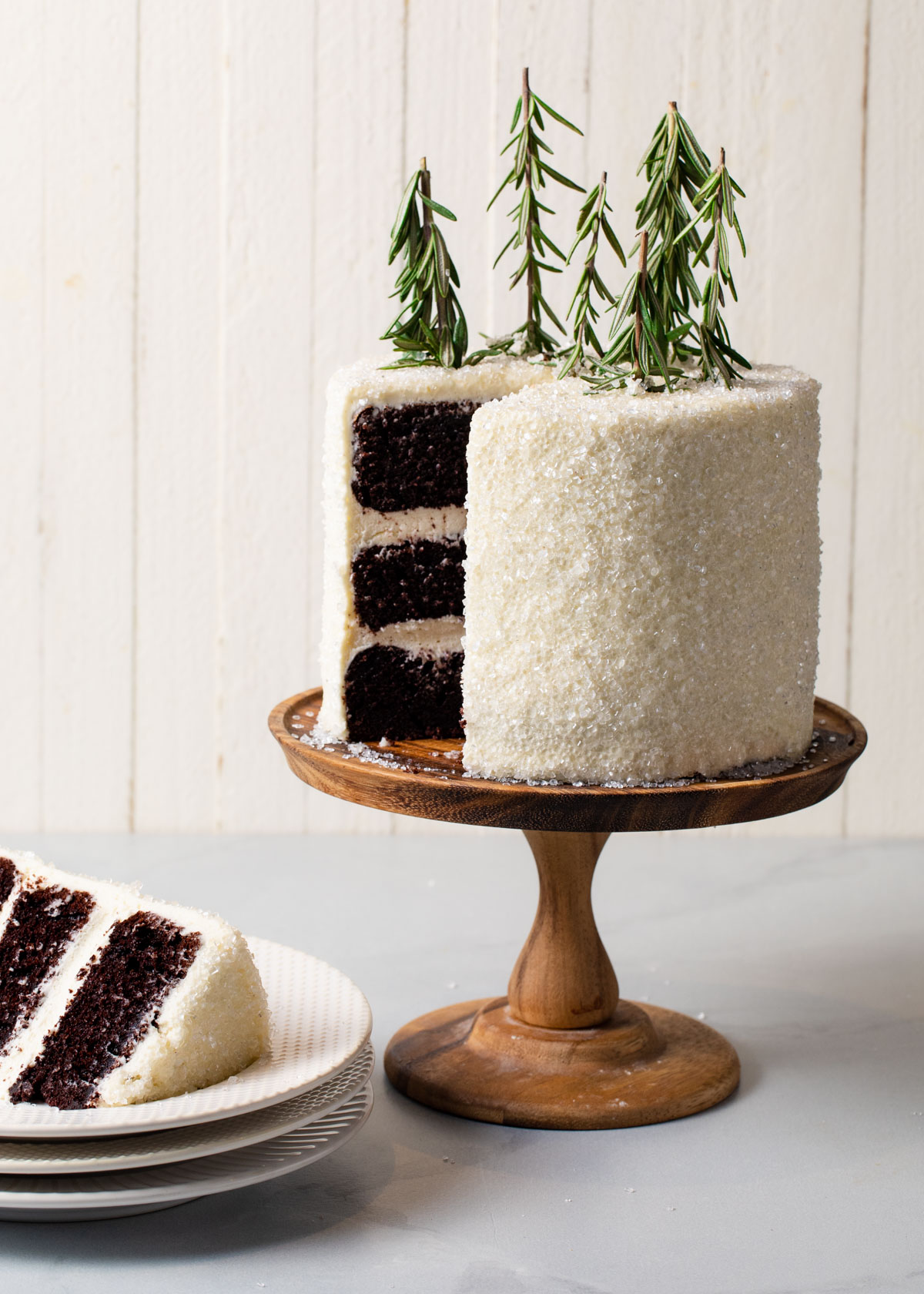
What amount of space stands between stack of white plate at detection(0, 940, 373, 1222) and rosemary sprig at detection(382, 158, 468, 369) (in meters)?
0.73

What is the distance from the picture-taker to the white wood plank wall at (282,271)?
2736 mm

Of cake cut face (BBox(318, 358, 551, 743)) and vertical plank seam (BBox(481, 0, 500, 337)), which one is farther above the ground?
vertical plank seam (BBox(481, 0, 500, 337))

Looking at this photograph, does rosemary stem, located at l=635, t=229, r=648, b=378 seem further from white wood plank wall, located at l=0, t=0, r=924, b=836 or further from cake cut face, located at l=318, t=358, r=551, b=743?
white wood plank wall, located at l=0, t=0, r=924, b=836

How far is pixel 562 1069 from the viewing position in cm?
180

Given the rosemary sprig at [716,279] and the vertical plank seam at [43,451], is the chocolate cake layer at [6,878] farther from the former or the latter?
the vertical plank seam at [43,451]

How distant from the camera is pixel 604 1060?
5.96ft

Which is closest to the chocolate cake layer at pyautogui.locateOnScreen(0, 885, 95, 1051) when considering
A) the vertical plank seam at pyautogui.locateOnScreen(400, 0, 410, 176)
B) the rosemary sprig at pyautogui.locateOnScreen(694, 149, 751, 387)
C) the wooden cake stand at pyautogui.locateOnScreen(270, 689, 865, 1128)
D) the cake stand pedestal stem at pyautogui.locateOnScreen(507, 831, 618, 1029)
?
the wooden cake stand at pyautogui.locateOnScreen(270, 689, 865, 1128)

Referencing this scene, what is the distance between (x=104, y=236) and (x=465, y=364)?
1168 millimetres

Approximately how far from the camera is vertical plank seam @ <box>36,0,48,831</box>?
276 centimetres

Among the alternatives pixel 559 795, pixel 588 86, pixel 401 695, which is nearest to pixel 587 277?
pixel 401 695

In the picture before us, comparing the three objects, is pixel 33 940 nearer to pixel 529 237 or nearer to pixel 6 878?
pixel 6 878

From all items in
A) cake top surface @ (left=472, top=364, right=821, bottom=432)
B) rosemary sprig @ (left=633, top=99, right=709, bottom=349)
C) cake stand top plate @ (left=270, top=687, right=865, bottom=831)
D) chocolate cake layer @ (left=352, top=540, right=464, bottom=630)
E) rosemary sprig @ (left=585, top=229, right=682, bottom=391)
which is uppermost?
rosemary sprig @ (left=633, top=99, right=709, bottom=349)

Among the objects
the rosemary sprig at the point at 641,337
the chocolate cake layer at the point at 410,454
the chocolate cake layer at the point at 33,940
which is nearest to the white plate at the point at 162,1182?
the chocolate cake layer at the point at 33,940

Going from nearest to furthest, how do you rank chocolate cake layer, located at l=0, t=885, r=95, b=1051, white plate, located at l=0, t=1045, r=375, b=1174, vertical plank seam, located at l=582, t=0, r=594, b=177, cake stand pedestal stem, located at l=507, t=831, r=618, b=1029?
white plate, located at l=0, t=1045, r=375, b=1174 → chocolate cake layer, located at l=0, t=885, r=95, b=1051 → cake stand pedestal stem, located at l=507, t=831, r=618, b=1029 → vertical plank seam, located at l=582, t=0, r=594, b=177
